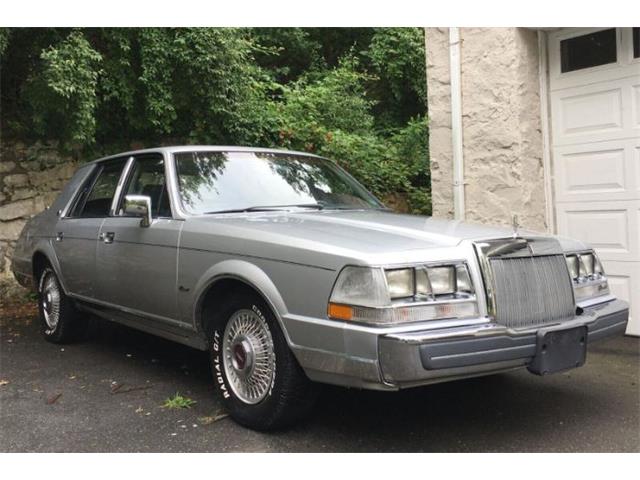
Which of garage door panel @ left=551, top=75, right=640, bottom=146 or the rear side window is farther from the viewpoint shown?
garage door panel @ left=551, top=75, right=640, bottom=146

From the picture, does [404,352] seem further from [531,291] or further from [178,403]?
[178,403]

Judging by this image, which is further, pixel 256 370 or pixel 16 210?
pixel 16 210

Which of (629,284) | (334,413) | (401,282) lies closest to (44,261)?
(334,413)

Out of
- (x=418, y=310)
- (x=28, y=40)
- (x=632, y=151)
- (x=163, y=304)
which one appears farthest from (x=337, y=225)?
(x=28, y=40)

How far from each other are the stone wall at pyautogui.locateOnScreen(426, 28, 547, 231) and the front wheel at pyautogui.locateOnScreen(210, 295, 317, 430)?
3.49 meters

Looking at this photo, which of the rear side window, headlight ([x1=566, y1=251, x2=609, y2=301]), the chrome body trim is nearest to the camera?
headlight ([x1=566, y1=251, x2=609, y2=301])

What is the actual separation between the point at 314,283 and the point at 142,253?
68.4 inches

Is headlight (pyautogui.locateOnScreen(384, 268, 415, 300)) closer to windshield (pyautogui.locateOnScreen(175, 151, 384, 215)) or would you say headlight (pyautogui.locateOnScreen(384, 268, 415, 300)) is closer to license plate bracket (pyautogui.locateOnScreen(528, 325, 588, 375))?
license plate bracket (pyautogui.locateOnScreen(528, 325, 588, 375))

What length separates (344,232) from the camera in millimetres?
3424

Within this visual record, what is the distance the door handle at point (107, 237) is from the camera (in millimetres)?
4785

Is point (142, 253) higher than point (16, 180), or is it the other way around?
point (16, 180)

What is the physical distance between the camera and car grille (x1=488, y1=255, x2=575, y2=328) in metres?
3.14

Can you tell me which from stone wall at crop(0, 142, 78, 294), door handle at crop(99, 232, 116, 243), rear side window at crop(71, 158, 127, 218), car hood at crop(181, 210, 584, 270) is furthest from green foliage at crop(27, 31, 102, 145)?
car hood at crop(181, 210, 584, 270)

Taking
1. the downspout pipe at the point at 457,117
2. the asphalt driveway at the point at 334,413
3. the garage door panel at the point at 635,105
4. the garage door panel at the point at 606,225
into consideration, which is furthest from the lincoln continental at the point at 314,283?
the garage door panel at the point at 635,105
